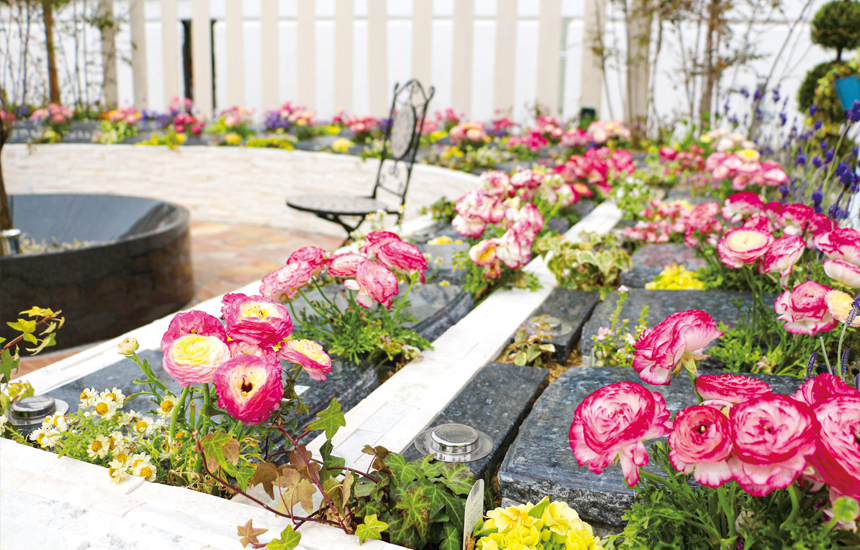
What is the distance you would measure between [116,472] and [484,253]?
4.56ft

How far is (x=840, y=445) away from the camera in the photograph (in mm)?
631

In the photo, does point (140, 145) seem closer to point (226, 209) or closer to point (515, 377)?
point (226, 209)

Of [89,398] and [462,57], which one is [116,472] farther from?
[462,57]

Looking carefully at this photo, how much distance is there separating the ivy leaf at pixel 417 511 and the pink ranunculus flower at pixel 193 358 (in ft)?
1.25

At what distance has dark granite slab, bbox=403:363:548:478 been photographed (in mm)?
1324

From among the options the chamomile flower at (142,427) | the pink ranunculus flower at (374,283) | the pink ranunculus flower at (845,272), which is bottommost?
the chamomile flower at (142,427)

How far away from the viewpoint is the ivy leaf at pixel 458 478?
1098 millimetres

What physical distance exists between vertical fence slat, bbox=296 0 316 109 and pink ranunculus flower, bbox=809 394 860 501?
336 inches

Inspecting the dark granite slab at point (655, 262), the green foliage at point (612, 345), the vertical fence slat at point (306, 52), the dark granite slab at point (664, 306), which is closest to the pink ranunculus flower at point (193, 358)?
the green foliage at point (612, 345)

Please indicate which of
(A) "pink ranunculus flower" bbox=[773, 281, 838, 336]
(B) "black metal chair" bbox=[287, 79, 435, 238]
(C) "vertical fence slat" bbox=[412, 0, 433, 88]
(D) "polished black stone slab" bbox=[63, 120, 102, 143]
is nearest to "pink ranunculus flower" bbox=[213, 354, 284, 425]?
(A) "pink ranunculus flower" bbox=[773, 281, 838, 336]

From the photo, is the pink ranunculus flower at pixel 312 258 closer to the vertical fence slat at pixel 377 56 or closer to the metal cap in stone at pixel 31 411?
the metal cap in stone at pixel 31 411

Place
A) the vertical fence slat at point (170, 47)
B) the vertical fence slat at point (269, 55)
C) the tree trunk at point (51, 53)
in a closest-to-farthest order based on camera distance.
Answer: the tree trunk at point (51, 53)
the vertical fence slat at point (269, 55)
the vertical fence slat at point (170, 47)

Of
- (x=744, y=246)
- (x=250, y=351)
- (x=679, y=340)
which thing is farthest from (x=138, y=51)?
(x=679, y=340)

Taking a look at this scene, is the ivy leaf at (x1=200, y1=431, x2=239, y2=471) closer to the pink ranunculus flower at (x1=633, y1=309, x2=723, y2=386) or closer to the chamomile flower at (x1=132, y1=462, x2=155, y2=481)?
the chamomile flower at (x1=132, y1=462, x2=155, y2=481)
